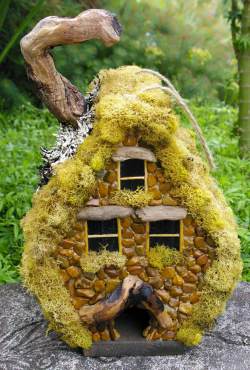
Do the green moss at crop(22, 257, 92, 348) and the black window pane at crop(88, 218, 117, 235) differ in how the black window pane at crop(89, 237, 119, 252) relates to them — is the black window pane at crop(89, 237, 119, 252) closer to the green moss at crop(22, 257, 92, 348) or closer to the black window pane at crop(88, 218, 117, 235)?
the black window pane at crop(88, 218, 117, 235)

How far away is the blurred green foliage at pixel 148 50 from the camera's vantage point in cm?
686

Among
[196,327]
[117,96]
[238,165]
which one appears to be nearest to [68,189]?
[117,96]

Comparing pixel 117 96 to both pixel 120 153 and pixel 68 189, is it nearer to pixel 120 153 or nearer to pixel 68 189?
pixel 120 153

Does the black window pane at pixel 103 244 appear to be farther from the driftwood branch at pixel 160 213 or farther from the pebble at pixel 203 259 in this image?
the pebble at pixel 203 259

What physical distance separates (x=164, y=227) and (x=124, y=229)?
0.50ft

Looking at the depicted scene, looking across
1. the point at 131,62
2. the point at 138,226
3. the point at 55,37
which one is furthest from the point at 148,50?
the point at 138,226

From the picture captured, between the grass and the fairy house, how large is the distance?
121 cm

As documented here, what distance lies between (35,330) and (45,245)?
59 centimetres

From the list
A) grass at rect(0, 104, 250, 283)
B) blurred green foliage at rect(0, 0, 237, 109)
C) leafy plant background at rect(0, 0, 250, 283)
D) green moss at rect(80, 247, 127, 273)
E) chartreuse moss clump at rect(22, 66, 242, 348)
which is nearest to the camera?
chartreuse moss clump at rect(22, 66, 242, 348)

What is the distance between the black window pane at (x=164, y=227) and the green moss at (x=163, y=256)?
6 cm

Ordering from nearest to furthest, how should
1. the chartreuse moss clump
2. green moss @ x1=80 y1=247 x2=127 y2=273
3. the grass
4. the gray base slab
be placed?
the chartreuse moss clump → green moss @ x1=80 y1=247 x2=127 y2=273 → the gray base slab → the grass

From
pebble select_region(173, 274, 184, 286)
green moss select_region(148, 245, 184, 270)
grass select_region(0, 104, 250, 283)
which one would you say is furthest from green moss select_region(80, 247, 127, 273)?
grass select_region(0, 104, 250, 283)

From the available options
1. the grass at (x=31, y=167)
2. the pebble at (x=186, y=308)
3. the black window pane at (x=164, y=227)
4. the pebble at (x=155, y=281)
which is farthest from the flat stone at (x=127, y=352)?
the grass at (x=31, y=167)

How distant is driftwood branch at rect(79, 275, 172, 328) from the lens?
230 cm
